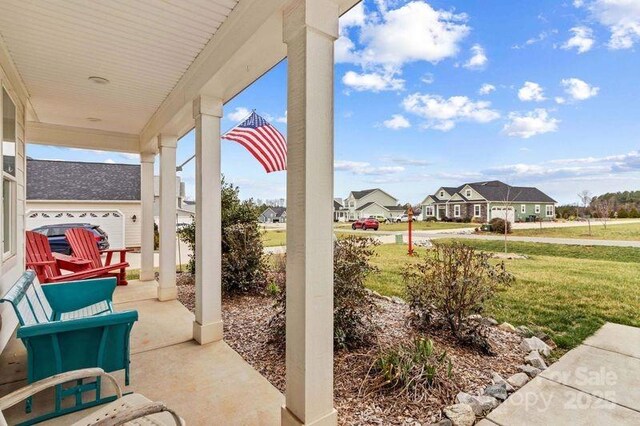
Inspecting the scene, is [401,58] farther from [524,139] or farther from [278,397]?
[278,397]

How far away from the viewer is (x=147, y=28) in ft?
8.81

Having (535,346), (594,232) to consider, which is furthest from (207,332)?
(594,232)

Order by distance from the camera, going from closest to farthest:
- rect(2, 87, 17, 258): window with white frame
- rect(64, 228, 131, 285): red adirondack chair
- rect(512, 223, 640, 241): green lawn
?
rect(2, 87, 17, 258): window with white frame, rect(64, 228, 131, 285): red adirondack chair, rect(512, 223, 640, 241): green lawn

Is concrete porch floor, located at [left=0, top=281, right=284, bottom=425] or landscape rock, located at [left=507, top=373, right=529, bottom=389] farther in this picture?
landscape rock, located at [left=507, top=373, right=529, bottom=389]

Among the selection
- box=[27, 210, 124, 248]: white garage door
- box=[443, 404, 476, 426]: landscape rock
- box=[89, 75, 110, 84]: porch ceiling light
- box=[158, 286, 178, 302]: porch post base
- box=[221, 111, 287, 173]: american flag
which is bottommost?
box=[443, 404, 476, 426]: landscape rock

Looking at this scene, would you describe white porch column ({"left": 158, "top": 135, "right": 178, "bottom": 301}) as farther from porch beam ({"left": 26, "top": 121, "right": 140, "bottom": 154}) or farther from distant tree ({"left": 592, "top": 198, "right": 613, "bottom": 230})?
distant tree ({"left": 592, "top": 198, "right": 613, "bottom": 230})

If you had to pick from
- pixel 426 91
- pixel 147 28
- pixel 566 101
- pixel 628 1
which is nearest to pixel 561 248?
pixel 566 101

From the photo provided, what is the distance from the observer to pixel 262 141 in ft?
16.0

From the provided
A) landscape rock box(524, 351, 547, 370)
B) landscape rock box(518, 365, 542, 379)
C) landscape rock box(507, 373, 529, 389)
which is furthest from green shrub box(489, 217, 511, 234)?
landscape rock box(507, 373, 529, 389)

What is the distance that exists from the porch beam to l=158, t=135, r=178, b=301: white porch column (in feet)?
6.30

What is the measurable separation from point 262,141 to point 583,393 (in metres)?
4.53

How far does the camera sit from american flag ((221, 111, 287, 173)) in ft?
15.8

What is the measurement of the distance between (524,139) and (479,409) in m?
5.29

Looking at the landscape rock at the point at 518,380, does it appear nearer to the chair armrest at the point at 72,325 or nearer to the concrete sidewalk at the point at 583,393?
the concrete sidewalk at the point at 583,393
